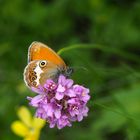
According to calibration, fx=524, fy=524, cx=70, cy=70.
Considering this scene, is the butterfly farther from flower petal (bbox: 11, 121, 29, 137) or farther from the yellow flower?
flower petal (bbox: 11, 121, 29, 137)

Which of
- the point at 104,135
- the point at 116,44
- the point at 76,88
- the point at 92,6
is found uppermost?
the point at 92,6

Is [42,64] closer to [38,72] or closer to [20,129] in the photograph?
[38,72]

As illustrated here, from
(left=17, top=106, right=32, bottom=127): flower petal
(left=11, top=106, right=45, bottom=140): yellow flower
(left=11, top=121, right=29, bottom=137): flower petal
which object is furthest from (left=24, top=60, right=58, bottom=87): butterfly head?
(left=17, top=106, right=32, bottom=127): flower petal

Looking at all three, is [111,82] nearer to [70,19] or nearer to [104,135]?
[104,135]

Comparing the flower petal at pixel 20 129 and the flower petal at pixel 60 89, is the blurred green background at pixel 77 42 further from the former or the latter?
the flower petal at pixel 60 89

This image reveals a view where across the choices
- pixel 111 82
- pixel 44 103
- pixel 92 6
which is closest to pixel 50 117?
pixel 44 103
